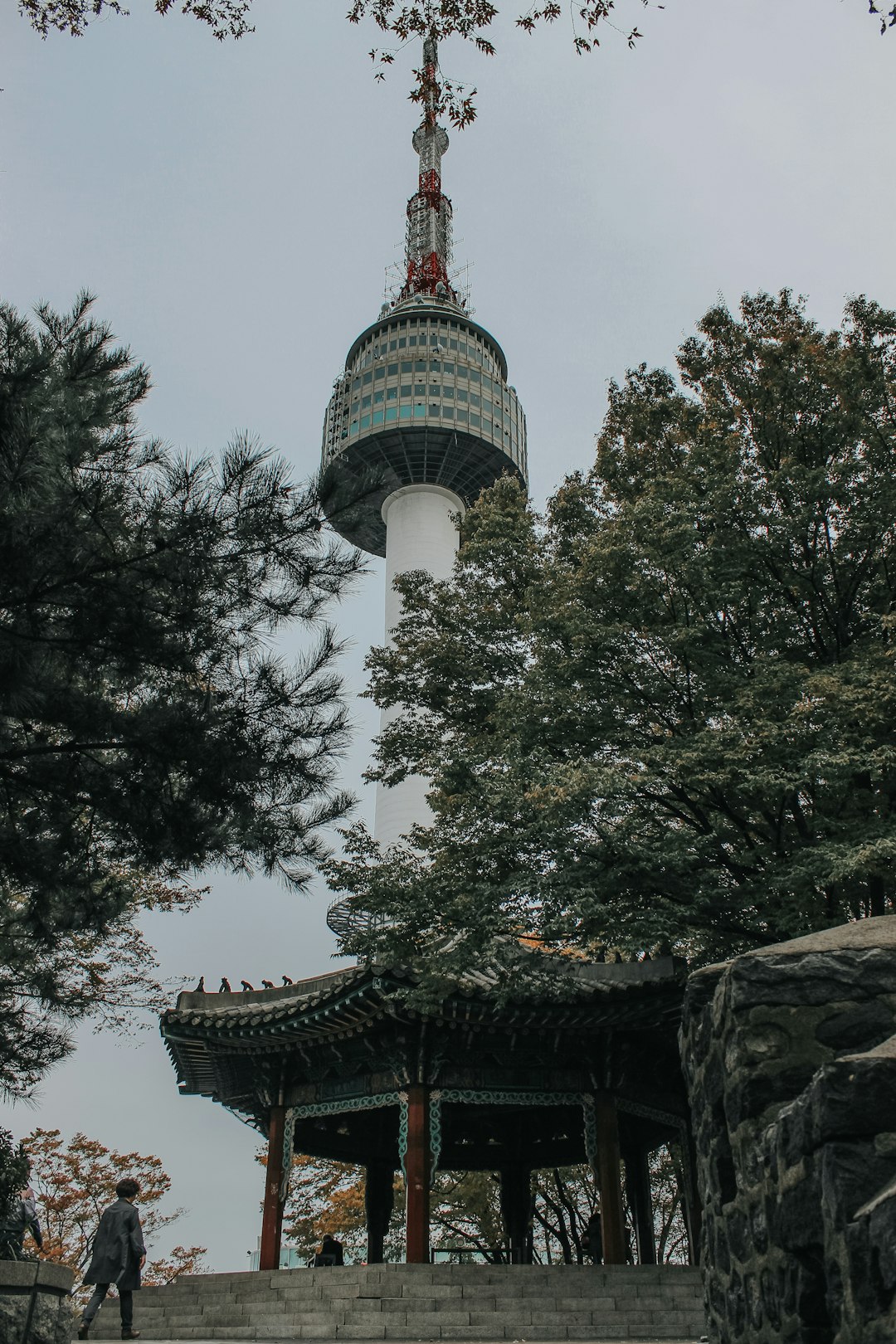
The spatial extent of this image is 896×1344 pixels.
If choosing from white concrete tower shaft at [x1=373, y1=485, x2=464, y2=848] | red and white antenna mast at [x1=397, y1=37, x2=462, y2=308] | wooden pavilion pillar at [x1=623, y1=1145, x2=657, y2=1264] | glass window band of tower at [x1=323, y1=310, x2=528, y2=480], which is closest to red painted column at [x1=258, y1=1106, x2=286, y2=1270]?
wooden pavilion pillar at [x1=623, y1=1145, x2=657, y2=1264]

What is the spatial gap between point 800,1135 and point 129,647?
4650 millimetres

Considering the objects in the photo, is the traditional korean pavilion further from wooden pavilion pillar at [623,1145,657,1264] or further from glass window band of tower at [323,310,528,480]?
glass window band of tower at [323,310,528,480]

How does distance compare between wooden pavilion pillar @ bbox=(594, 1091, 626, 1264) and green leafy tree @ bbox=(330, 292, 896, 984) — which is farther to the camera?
wooden pavilion pillar @ bbox=(594, 1091, 626, 1264)

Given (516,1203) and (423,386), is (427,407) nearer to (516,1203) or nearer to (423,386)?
(423,386)

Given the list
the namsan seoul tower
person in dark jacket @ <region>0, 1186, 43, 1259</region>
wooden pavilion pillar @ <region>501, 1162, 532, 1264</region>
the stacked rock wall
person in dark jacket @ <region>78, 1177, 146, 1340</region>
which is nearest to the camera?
the stacked rock wall

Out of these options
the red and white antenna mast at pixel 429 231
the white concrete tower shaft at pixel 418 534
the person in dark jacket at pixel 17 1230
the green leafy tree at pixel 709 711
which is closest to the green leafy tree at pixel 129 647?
the person in dark jacket at pixel 17 1230

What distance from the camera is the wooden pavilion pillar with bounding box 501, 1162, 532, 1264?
16.8 meters

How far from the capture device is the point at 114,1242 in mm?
8766

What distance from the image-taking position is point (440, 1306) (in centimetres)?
1084

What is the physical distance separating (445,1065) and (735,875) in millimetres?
4838

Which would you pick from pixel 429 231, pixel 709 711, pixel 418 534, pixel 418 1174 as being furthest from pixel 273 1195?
pixel 429 231

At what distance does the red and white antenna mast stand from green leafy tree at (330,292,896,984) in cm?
3729

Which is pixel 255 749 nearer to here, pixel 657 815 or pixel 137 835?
pixel 137 835

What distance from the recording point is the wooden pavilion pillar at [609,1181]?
1301 centimetres
